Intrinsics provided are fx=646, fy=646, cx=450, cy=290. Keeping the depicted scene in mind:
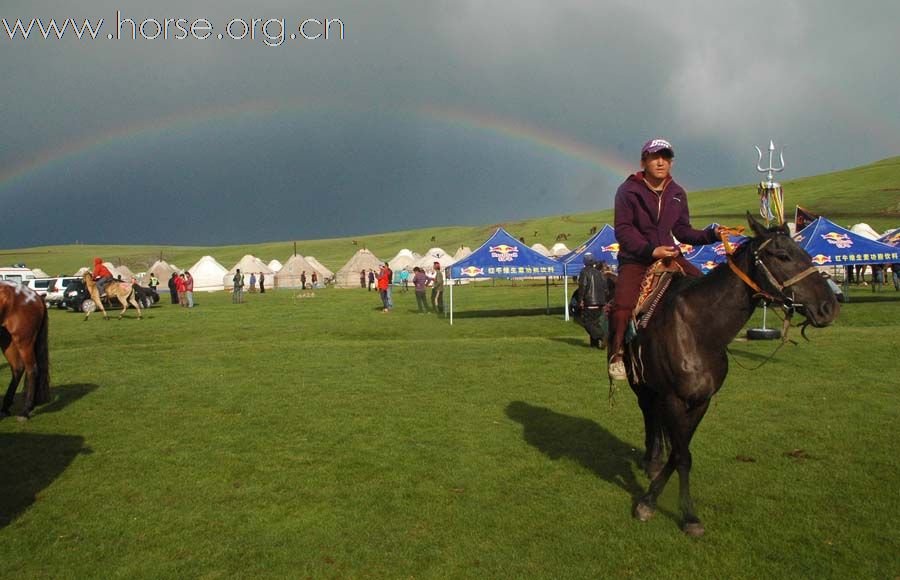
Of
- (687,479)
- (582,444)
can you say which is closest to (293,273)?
(582,444)

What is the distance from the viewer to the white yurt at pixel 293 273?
75688 millimetres

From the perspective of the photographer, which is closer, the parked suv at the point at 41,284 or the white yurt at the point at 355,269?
the parked suv at the point at 41,284

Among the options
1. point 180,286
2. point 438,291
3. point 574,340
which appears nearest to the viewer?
point 574,340

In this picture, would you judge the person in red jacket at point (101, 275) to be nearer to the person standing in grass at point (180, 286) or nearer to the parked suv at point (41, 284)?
the person standing in grass at point (180, 286)

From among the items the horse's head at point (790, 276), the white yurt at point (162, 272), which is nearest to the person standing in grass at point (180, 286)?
the white yurt at point (162, 272)

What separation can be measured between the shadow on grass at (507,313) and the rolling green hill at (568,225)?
7261 centimetres

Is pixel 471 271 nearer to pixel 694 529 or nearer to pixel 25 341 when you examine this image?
pixel 25 341

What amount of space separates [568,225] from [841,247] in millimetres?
112207

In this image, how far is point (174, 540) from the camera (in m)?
5.38

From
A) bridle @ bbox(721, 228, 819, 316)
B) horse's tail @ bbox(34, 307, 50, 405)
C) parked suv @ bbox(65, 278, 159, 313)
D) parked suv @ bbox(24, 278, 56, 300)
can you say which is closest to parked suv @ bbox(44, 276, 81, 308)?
parked suv @ bbox(24, 278, 56, 300)

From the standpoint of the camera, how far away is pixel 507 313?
30.6 meters

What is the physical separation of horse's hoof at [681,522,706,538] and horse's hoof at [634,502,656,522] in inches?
14.0

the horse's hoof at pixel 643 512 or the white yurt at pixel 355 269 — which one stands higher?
the white yurt at pixel 355 269

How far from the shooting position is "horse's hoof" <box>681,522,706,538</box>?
17.5 feet
